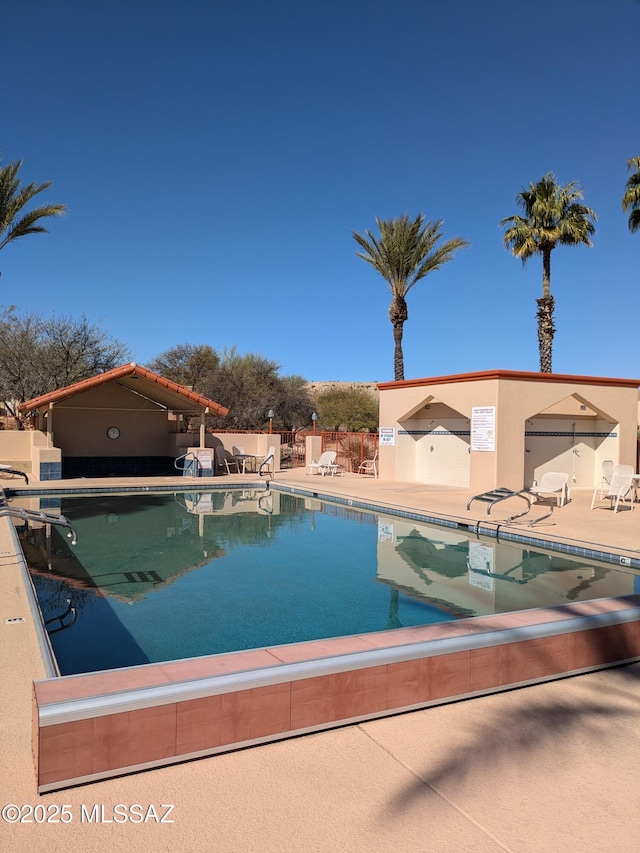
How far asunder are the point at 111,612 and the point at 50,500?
9.07 meters

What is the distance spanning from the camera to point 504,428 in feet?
50.5

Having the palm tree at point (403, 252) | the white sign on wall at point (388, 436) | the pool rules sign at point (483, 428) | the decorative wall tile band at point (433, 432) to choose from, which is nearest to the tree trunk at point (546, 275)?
the palm tree at point (403, 252)

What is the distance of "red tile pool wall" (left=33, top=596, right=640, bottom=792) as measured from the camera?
9.80 feet

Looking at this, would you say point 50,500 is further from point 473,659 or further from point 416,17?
point 416,17

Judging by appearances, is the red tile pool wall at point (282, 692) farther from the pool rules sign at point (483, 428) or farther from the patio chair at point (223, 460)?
the patio chair at point (223, 460)

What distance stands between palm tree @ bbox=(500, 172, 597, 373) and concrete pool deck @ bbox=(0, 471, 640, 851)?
1872 cm

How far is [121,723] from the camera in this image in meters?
3.04

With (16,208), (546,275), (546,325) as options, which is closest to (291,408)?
(546,325)

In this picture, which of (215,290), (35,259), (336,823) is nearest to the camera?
(336,823)

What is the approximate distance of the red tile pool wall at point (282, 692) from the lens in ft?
9.80

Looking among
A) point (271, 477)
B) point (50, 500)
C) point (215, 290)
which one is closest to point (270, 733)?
point (50, 500)

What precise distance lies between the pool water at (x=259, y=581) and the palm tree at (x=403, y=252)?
40.0ft

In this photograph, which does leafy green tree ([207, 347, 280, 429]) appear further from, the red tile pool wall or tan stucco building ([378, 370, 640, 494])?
the red tile pool wall

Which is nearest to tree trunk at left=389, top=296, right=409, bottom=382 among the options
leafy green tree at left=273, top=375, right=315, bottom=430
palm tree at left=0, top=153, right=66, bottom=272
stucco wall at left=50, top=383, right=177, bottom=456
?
stucco wall at left=50, top=383, right=177, bottom=456
